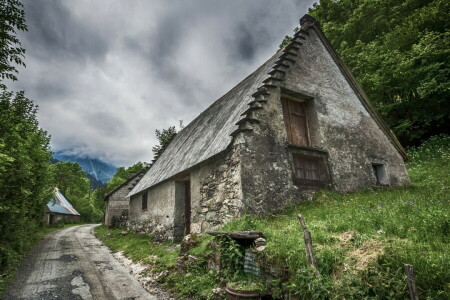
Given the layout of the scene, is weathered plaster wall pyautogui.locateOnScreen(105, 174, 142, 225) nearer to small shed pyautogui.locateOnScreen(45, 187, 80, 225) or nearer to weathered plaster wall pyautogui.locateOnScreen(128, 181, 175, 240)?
weathered plaster wall pyautogui.locateOnScreen(128, 181, 175, 240)

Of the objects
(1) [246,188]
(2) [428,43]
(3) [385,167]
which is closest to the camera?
(1) [246,188]

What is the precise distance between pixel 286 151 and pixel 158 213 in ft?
23.2

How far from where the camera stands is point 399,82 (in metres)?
15.4

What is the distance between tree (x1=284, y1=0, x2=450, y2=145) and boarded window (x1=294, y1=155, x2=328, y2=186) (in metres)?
9.21

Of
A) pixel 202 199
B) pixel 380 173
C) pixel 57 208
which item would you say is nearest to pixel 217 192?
pixel 202 199

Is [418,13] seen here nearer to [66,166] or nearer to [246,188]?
[246,188]

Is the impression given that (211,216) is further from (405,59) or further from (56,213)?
(56,213)

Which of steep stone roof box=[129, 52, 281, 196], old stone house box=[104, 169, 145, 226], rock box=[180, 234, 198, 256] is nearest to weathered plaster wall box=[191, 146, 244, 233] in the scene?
steep stone roof box=[129, 52, 281, 196]

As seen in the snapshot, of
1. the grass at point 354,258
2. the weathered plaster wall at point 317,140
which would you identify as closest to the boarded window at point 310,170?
the weathered plaster wall at point 317,140

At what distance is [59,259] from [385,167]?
1285 cm

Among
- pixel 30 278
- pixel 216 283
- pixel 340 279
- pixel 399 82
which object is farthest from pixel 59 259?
pixel 399 82

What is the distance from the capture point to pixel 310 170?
337 inches

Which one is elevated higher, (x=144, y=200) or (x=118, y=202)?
(x=118, y=202)

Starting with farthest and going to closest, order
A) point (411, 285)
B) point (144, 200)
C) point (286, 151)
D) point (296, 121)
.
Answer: point (144, 200)
point (296, 121)
point (286, 151)
point (411, 285)
